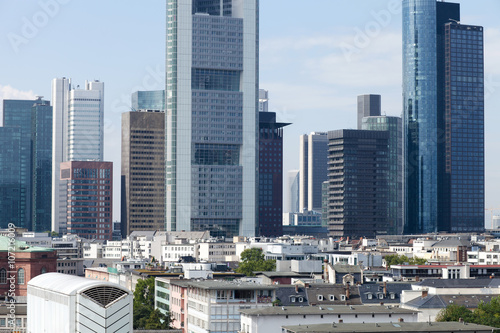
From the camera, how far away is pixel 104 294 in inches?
3157

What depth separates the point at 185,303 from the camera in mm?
144375

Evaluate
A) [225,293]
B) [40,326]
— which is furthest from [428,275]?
[40,326]

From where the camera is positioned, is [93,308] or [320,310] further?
[320,310]

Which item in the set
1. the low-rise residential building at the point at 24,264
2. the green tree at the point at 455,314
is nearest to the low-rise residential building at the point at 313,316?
the green tree at the point at 455,314

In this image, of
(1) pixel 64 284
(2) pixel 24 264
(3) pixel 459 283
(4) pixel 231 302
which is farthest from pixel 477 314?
(2) pixel 24 264

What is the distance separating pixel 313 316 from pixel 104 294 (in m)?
33.8

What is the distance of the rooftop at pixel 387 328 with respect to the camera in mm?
96375

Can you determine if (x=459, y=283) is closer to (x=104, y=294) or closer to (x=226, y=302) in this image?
(x=226, y=302)

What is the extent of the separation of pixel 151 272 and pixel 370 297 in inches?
2481

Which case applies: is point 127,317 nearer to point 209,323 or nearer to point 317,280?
point 209,323

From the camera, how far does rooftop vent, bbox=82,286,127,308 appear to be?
79.9m

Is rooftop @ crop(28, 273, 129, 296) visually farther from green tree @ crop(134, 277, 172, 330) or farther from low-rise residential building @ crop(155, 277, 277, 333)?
green tree @ crop(134, 277, 172, 330)

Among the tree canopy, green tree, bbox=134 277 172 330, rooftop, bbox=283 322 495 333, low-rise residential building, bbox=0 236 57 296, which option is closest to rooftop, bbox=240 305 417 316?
the tree canopy

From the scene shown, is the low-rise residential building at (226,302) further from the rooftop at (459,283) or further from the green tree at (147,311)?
the rooftop at (459,283)
